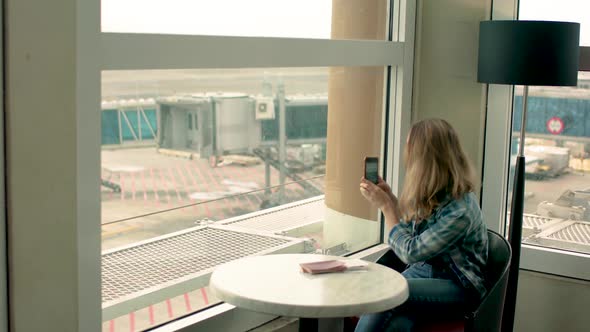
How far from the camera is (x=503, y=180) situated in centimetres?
425

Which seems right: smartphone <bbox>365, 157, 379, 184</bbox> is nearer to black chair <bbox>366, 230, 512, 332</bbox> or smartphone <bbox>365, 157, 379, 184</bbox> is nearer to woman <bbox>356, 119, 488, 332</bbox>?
woman <bbox>356, 119, 488, 332</bbox>

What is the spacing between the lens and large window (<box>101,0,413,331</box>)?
2658 millimetres

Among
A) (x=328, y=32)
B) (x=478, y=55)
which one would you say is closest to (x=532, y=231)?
(x=478, y=55)

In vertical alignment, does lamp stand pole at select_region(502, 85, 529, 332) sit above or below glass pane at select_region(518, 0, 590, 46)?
below

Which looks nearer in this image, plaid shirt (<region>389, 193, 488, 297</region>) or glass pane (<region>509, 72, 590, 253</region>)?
plaid shirt (<region>389, 193, 488, 297</region>)

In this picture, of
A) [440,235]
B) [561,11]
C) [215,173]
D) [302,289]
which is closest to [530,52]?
[561,11]

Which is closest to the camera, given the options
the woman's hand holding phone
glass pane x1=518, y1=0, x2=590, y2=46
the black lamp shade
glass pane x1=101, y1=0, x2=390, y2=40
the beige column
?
glass pane x1=101, y1=0, x2=390, y2=40

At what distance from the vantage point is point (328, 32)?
357cm

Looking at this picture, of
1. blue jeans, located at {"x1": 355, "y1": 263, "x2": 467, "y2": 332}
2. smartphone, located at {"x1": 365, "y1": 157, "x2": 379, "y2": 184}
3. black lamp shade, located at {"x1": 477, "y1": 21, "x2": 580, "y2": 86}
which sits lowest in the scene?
blue jeans, located at {"x1": 355, "y1": 263, "x2": 467, "y2": 332}

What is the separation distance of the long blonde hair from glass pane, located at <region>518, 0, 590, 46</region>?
133 cm

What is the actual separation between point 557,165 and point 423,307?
154cm

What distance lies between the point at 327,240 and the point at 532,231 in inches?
47.6

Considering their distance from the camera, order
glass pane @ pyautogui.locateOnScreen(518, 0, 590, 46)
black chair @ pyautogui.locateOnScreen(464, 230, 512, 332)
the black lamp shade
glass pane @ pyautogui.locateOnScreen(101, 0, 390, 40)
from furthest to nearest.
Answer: glass pane @ pyautogui.locateOnScreen(518, 0, 590, 46)
the black lamp shade
black chair @ pyautogui.locateOnScreen(464, 230, 512, 332)
glass pane @ pyautogui.locateOnScreen(101, 0, 390, 40)

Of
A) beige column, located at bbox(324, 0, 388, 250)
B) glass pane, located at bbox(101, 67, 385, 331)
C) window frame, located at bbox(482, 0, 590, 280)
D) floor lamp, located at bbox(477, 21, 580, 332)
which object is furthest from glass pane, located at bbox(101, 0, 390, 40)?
window frame, located at bbox(482, 0, 590, 280)
